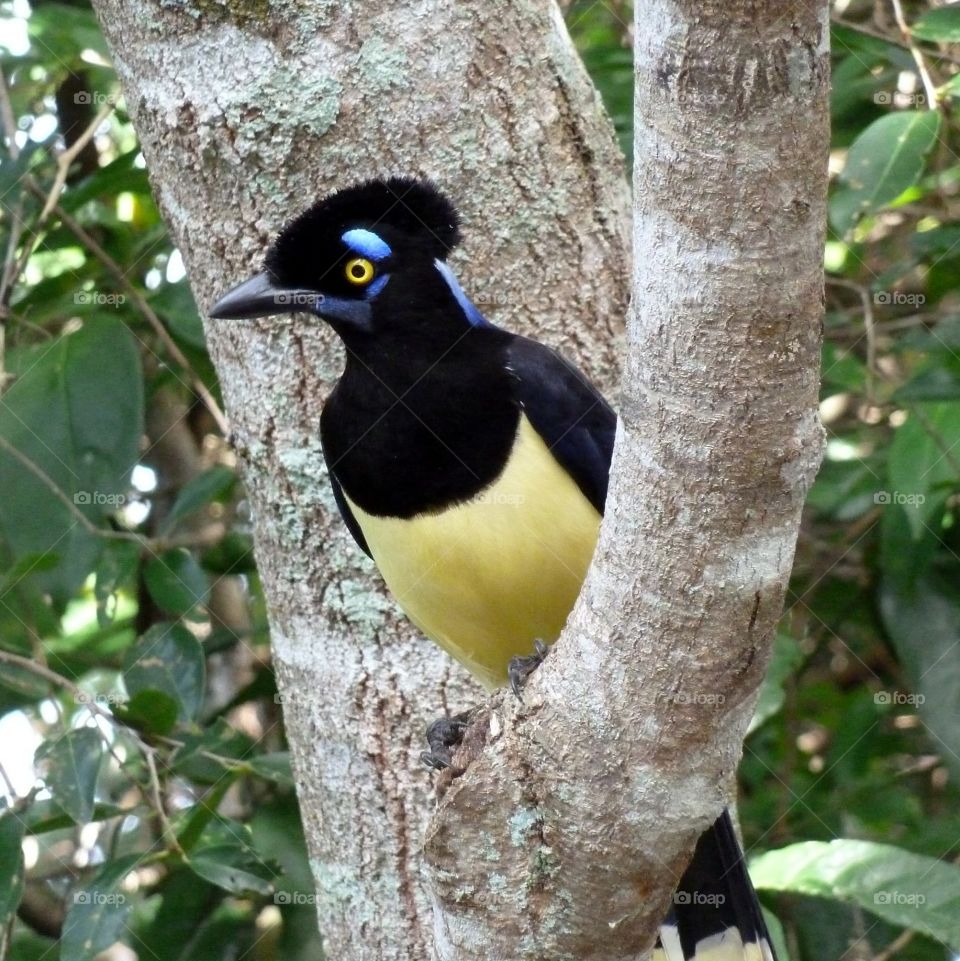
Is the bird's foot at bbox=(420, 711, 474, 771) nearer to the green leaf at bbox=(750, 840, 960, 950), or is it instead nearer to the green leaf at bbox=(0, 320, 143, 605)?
the green leaf at bbox=(750, 840, 960, 950)

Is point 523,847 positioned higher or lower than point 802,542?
higher

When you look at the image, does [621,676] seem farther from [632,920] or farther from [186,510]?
[186,510]

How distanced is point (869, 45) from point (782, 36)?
8.78ft

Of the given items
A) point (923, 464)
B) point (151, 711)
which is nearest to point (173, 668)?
point (151, 711)

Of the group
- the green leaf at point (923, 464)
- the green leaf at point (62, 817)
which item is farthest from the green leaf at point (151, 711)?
the green leaf at point (923, 464)

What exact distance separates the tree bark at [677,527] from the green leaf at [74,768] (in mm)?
1179

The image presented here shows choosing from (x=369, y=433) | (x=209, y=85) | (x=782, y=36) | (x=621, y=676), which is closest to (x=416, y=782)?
(x=369, y=433)

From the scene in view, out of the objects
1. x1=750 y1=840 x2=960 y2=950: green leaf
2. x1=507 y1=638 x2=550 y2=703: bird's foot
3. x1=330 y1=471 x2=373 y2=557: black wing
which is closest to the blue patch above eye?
x1=330 y1=471 x2=373 y2=557: black wing

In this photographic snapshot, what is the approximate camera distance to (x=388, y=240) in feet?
9.63

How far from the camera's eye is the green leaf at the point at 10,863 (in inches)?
127

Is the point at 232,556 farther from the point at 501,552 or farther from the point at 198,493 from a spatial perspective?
the point at 501,552

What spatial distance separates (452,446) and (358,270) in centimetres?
44

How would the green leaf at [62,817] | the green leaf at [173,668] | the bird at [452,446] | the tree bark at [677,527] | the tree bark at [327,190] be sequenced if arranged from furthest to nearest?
the green leaf at [173,668], the green leaf at [62,817], the tree bark at [327,190], the bird at [452,446], the tree bark at [677,527]

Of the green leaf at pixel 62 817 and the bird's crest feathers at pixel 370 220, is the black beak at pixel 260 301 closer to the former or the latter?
the bird's crest feathers at pixel 370 220
